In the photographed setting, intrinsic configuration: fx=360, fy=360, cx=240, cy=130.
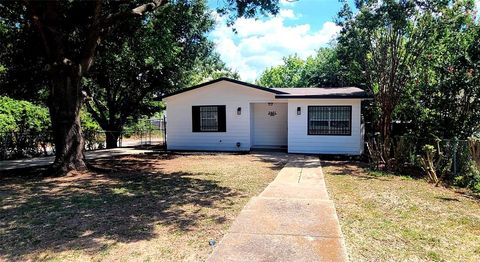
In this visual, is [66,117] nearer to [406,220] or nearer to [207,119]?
[207,119]

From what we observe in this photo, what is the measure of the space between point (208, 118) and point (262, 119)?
253cm

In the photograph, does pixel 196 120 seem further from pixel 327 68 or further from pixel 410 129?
pixel 327 68

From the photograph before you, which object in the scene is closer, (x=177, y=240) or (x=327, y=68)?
(x=177, y=240)

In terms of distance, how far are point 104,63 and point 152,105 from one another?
607 cm

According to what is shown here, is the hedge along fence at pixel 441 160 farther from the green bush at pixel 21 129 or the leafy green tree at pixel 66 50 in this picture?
the green bush at pixel 21 129

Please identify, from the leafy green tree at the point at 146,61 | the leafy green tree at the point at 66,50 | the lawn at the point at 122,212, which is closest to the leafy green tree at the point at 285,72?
the leafy green tree at the point at 146,61

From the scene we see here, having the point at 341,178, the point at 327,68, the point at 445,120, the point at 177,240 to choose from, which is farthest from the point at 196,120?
the point at 327,68

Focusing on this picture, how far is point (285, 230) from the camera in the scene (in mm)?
4887

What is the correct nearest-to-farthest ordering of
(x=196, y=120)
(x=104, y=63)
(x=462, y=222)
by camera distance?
1. (x=462, y=222)
2. (x=104, y=63)
3. (x=196, y=120)

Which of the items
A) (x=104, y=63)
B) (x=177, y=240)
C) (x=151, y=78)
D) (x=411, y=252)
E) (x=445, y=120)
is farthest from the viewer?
(x=151, y=78)

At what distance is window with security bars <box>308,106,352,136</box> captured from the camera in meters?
14.7

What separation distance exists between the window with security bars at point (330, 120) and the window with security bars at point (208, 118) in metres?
4.23

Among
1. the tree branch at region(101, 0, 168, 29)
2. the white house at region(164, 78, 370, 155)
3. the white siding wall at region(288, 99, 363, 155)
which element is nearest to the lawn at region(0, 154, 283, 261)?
the tree branch at region(101, 0, 168, 29)

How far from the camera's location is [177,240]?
4570 mm
